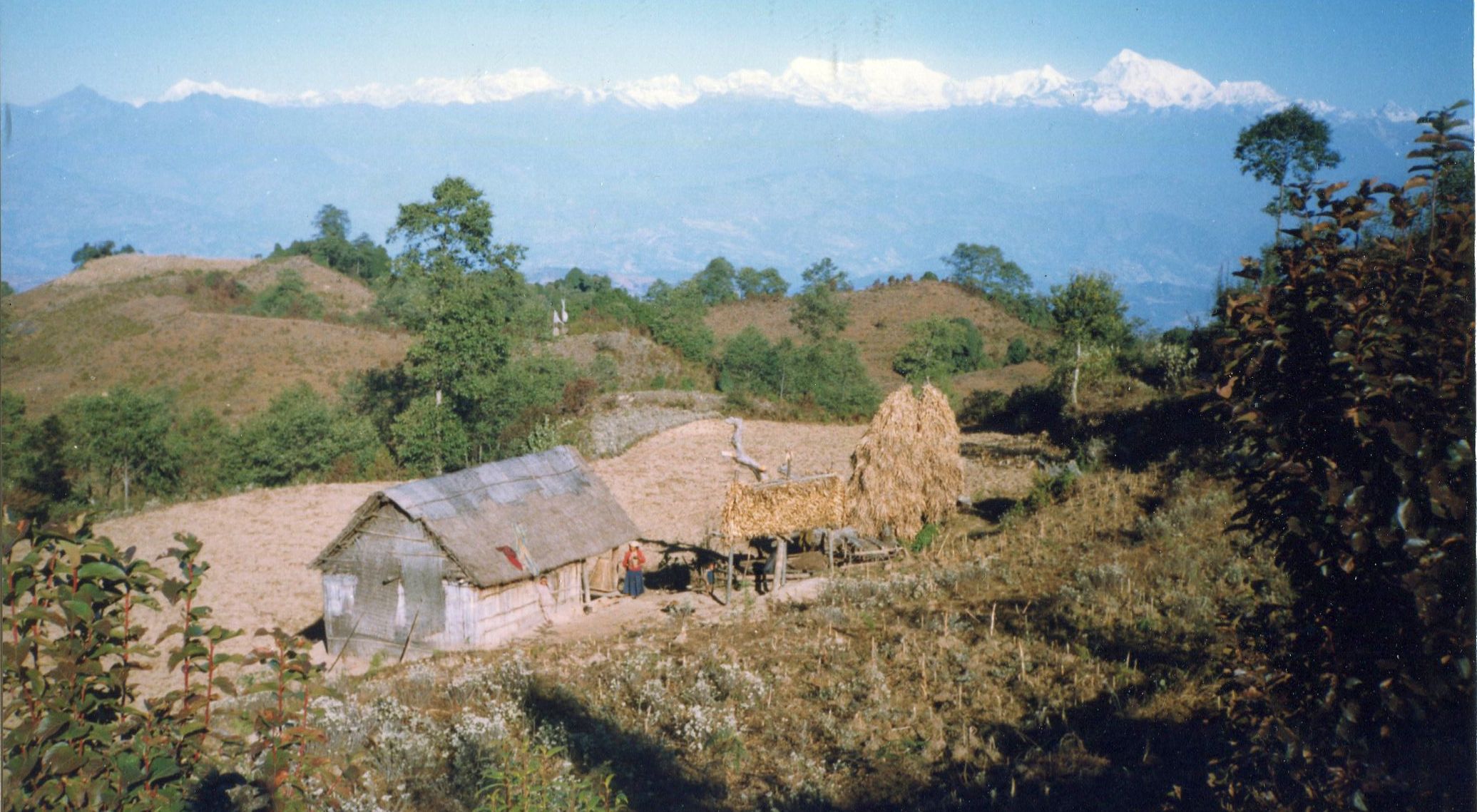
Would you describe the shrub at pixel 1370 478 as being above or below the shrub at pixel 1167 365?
above

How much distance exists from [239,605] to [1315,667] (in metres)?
24.6

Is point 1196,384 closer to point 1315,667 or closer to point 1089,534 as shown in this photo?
point 1089,534

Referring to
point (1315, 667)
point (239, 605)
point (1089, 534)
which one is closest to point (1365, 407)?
point (1315, 667)

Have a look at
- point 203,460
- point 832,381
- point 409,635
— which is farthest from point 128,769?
point 832,381

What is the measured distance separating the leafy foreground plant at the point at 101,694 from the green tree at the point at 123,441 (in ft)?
114

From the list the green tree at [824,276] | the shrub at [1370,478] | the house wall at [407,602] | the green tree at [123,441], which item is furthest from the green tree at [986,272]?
the shrub at [1370,478]

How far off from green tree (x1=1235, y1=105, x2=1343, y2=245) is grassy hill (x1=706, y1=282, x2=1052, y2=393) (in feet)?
74.6

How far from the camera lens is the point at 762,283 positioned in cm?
→ 8506

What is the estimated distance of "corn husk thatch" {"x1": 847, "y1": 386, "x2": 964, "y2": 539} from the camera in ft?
65.0

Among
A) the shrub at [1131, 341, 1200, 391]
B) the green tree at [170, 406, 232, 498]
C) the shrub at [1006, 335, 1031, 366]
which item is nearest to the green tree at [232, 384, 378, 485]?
the green tree at [170, 406, 232, 498]

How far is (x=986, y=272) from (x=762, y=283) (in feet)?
68.7

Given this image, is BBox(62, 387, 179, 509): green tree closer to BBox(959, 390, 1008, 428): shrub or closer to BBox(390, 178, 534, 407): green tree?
BBox(390, 178, 534, 407): green tree

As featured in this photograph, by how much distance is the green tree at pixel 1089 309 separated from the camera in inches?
1268

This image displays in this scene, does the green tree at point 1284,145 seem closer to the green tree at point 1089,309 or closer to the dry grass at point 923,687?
the green tree at point 1089,309
